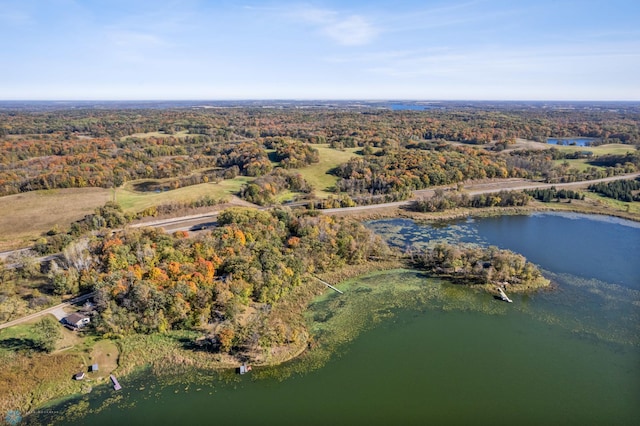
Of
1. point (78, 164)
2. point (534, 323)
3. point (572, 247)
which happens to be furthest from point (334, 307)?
point (78, 164)

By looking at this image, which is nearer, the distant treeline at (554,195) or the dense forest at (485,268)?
the dense forest at (485,268)

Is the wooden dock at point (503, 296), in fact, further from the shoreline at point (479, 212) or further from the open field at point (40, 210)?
the open field at point (40, 210)

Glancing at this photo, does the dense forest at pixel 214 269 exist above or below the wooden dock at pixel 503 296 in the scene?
above

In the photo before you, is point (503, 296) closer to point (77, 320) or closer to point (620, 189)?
point (77, 320)

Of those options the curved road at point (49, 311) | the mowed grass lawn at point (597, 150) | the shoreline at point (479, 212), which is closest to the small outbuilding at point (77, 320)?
the curved road at point (49, 311)

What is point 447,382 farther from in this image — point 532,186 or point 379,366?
point 532,186

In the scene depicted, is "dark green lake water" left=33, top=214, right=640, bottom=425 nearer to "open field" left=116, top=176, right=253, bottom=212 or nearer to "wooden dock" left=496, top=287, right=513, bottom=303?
"wooden dock" left=496, top=287, right=513, bottom=303
